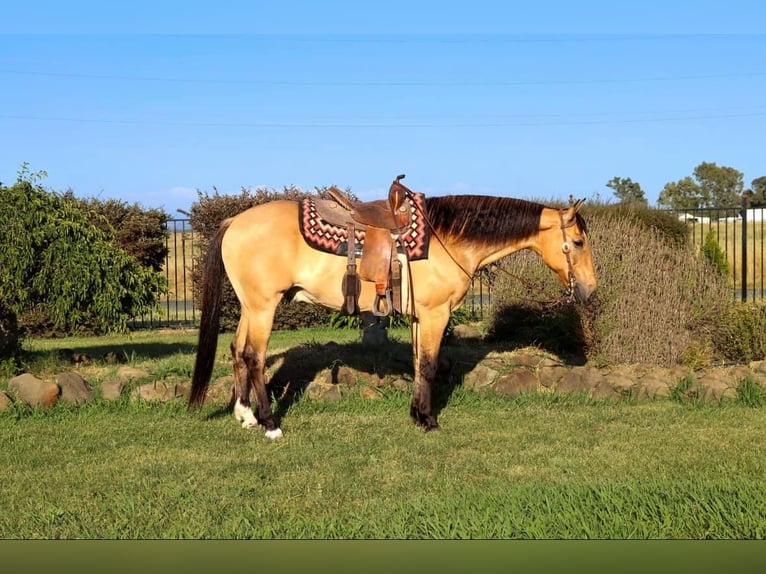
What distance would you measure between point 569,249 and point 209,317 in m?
3.04

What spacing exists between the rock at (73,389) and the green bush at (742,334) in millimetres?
6460

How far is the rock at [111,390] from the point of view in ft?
24.3

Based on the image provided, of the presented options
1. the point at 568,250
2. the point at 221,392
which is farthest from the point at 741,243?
the point at 221,392

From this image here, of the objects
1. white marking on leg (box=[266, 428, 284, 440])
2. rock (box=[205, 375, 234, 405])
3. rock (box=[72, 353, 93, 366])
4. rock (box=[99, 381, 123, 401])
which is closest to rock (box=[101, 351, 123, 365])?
rock (box=[72, 353, 93, 366])

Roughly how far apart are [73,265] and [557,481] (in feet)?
16.9

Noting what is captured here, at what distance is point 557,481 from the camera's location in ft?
17.2

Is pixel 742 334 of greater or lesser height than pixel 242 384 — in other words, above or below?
above

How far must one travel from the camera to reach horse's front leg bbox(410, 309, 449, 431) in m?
6.73

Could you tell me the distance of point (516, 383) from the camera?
7.76 m

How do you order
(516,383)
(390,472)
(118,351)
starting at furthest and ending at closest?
(118,351), (516,383), (390,472)

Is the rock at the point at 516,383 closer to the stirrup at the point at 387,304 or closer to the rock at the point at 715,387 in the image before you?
the rock at the point at 715,387

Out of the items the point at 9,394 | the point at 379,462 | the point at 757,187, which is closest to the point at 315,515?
the point at 379,462

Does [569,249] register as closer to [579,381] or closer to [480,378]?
[579,381]

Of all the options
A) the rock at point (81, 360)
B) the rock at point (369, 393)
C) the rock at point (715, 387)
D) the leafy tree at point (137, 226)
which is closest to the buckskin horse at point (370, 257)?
the rock at point (369, 393)
